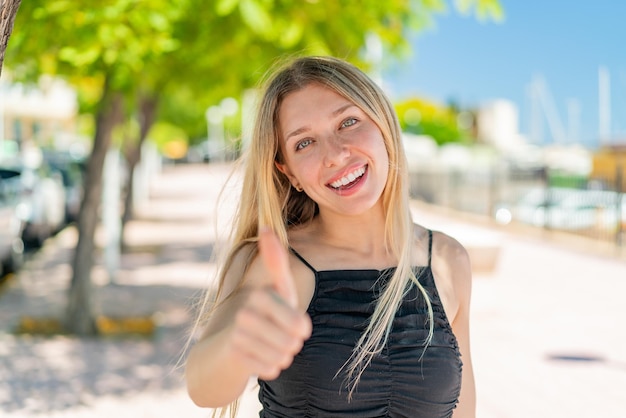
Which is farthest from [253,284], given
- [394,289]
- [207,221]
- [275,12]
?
[207,221]

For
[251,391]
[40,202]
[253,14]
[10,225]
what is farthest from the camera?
[40,202]

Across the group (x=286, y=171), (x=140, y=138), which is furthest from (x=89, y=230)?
(x=140, y=138)

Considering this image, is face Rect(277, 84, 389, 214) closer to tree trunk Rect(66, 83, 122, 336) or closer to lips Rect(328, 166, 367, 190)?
lips Rect(328, 166, 367, 190)

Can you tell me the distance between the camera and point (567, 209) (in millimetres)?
17812

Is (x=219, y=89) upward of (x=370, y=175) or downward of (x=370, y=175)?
upward

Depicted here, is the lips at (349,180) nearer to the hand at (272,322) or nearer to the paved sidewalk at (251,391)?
the paved sidewalk at (251,391)

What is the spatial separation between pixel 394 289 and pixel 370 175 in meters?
0.33

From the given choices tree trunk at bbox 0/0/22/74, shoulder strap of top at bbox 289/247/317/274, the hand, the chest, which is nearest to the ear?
shoulder strap of top at bbox 289/247/317/274

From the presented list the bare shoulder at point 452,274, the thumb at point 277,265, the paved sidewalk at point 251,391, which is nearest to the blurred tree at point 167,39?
the paved sidewalk at point 251,391

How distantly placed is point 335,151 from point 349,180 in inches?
3.6

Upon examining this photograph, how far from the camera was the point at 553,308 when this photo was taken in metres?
9.66

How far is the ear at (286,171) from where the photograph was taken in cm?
241

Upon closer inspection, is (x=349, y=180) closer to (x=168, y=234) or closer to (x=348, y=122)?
(x=348, y=122)

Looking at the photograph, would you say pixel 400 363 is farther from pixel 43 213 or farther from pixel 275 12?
pixel 43 213
